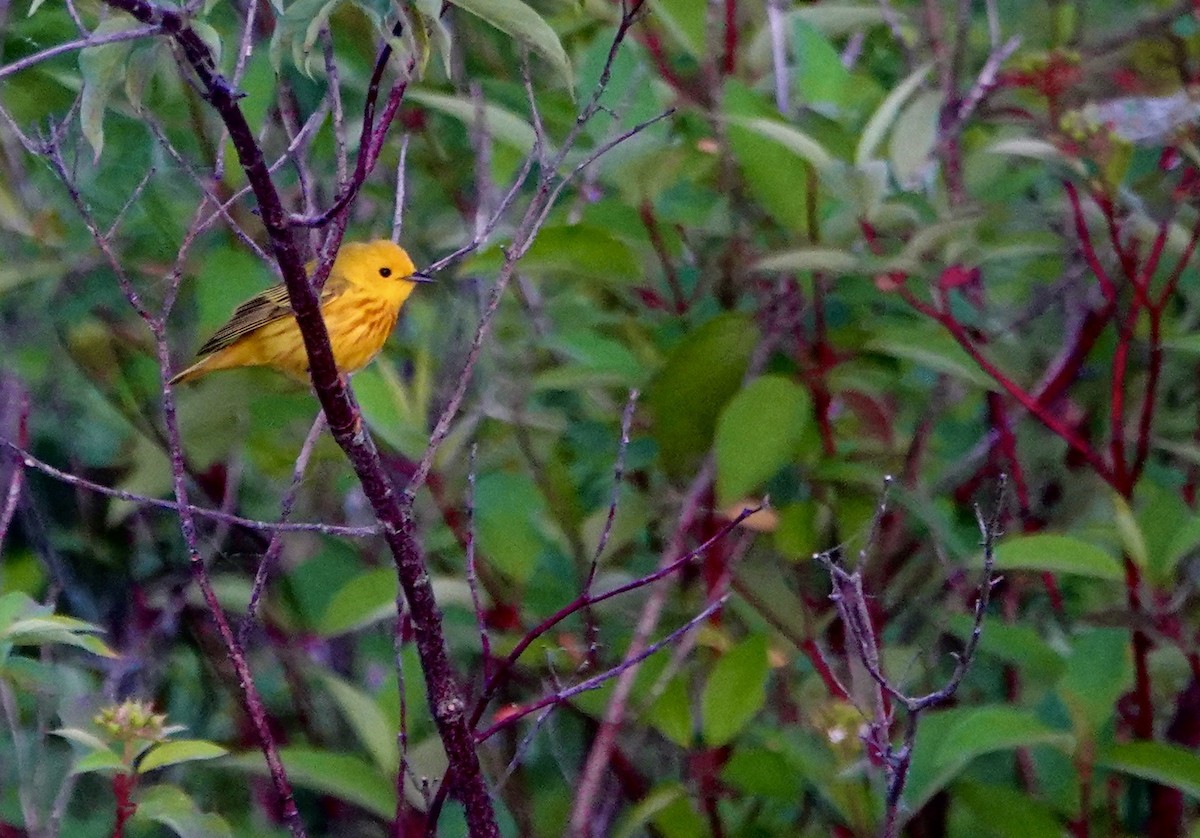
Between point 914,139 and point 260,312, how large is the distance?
2345 mm

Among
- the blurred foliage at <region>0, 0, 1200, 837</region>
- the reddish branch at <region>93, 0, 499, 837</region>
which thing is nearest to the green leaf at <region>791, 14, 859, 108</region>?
the blurred foliage at <region>0, 0, 1200, 837</region>

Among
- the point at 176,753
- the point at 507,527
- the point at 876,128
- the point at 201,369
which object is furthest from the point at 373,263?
the point at 176,753

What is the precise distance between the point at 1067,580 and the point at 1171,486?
0.39 m

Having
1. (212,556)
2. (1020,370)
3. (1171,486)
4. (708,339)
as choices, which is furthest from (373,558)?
(1171,486)

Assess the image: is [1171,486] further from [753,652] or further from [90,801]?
[90,801]

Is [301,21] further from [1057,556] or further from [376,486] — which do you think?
[1057,556]

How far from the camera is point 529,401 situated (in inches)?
153

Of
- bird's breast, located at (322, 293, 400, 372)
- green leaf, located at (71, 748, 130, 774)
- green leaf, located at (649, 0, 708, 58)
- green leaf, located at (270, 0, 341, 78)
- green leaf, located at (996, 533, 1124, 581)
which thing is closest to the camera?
green leaf, located at (270, 0, 341, 78)

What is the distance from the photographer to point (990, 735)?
2.64 meters

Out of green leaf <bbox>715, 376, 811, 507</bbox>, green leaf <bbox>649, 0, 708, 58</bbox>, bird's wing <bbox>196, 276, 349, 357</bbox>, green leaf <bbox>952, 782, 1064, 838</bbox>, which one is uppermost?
green leaf <bbox>649, 0, 708, 58</bbox>

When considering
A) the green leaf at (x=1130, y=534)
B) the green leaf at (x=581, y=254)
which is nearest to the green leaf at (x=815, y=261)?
the green leaf at (x=581, y=254)

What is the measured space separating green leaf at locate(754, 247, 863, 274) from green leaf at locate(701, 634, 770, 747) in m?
0.69

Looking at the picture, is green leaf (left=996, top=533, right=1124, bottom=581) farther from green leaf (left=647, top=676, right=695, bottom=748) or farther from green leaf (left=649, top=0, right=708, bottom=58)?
green leaf (left=649, top=0, right=708, bottom=58)

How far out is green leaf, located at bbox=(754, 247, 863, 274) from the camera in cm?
292
